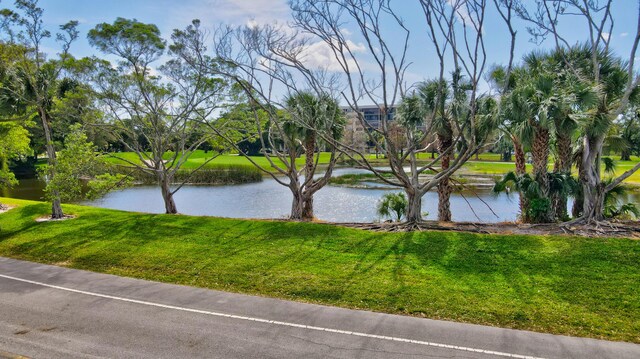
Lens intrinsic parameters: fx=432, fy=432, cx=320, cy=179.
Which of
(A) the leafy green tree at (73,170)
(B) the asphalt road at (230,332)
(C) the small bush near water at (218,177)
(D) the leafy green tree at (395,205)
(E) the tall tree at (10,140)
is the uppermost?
(E) the tall tree at (10,140)

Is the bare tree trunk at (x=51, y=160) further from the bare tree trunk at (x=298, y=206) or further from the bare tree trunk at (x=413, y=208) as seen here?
the bare tree trunk at (x=413, y=208)

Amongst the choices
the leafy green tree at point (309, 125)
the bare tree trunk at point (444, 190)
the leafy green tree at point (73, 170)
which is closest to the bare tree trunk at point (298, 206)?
the leafy green tree at point (309, 125)

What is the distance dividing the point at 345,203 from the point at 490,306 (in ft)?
73.1

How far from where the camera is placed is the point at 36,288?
1130cm

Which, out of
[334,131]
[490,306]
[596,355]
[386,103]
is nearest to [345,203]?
[334,131]

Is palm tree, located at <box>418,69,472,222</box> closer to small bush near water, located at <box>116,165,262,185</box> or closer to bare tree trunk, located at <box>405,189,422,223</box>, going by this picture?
bare tree trunk, located at <box>405,189,422,223</box>

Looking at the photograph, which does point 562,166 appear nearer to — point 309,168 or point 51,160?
point 309,168

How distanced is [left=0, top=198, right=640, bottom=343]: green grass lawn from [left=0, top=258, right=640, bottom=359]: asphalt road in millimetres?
618

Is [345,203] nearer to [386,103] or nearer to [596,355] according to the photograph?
[386,103]

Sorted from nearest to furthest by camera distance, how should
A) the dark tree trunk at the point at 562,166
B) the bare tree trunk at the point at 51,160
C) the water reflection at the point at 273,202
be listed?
the dark tree trunk at the point at 562,166
the bare tree trunk at the point at 51,160
the water reflection at the point at 273,202

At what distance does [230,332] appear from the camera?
8.45 m

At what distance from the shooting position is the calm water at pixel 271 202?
26.7 metres

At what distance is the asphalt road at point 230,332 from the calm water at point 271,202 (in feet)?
51.0

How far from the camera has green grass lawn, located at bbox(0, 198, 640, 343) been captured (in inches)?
364
